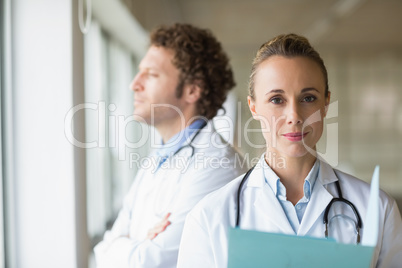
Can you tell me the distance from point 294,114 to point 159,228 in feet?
2.03

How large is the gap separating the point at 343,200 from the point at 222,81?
0.86 metres

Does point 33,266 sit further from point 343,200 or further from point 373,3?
point 373,3

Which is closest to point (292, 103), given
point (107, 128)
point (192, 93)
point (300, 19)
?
point (192, 93)

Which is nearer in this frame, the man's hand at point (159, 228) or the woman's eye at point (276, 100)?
the woman's eye at point (276, 100)

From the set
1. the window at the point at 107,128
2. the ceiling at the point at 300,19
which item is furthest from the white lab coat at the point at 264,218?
the ceiling at the point at 300,19

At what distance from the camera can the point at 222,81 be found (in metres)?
1.69

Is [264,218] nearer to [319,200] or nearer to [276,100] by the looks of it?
[319,200]

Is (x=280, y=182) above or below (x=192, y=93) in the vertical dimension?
below

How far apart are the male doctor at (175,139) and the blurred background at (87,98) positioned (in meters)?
0.13

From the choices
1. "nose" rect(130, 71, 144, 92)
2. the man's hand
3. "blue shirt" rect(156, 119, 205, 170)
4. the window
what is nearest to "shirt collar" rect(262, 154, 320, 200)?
→ the man's hand

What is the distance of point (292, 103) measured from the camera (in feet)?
2.95

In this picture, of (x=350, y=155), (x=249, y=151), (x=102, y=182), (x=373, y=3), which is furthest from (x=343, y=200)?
(x=350, y=155)

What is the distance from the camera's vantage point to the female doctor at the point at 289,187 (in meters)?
0.91

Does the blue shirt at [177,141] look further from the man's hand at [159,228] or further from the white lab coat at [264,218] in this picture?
the white lab coat at [264,218]
